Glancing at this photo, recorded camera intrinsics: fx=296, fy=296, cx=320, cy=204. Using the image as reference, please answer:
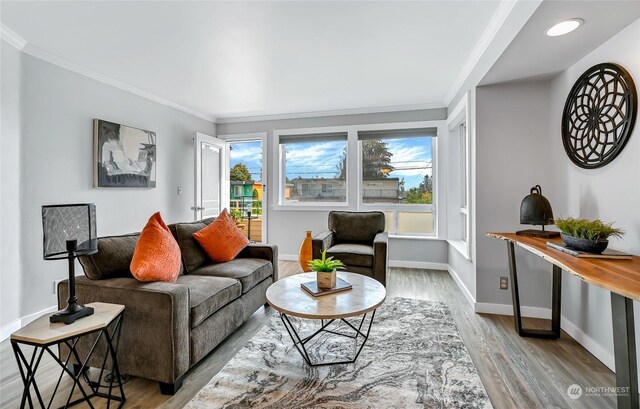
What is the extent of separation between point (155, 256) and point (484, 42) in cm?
299

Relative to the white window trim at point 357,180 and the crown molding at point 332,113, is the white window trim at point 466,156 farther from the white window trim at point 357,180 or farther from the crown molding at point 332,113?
the crown molding at point 332,113

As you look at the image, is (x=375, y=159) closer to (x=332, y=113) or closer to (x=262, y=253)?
A: (x=332, y=113)

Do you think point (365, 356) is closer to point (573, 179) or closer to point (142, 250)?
point (142, 250)

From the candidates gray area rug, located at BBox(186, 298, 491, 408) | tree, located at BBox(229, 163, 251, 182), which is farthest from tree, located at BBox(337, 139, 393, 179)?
gray area rug, located at BBox(186, 298, 491, 408)

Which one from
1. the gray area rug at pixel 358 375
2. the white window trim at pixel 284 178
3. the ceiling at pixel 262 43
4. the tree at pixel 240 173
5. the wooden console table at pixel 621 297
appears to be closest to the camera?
the wooden console table at pixel 621 297

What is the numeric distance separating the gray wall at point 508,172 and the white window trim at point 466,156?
18 centimetres

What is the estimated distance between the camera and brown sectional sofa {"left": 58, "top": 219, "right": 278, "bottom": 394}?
1.63 meters

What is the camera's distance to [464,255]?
3.19m

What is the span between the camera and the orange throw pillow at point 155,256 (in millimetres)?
1794

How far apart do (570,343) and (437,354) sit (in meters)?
1.09

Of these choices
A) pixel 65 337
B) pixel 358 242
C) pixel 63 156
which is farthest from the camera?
pixel 358 242

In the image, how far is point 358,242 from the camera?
3830 millimetres

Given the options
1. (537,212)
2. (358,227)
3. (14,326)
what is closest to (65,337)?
(14,326)

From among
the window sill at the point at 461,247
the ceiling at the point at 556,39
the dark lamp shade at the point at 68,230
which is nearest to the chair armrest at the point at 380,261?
the window sill at the point at 461,247
